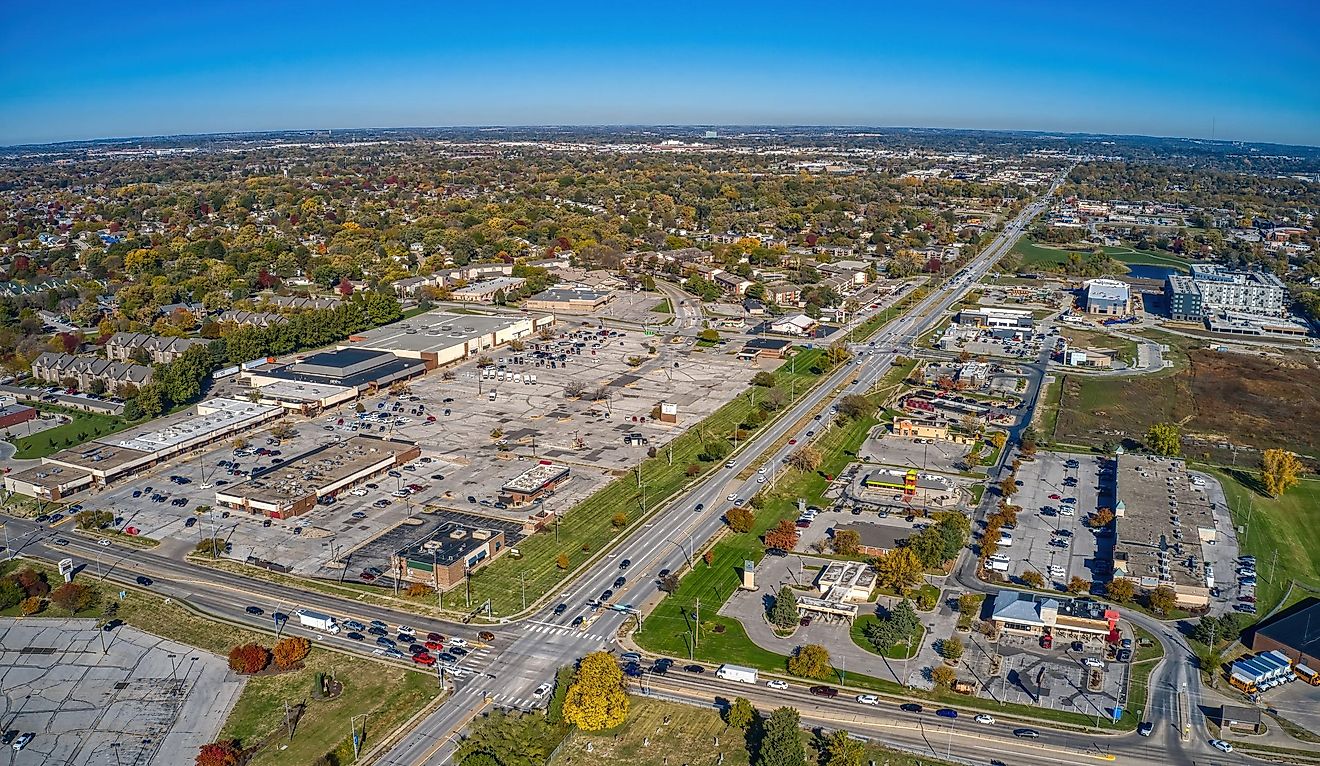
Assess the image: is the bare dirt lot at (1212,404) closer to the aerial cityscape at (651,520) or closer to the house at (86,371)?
the aerial cityscape at (651,520)

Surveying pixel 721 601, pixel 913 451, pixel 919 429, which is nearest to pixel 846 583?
pixel 721 601

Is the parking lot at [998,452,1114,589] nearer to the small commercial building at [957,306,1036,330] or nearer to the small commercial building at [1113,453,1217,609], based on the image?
the small commercial building at [1113,453,1217,609]

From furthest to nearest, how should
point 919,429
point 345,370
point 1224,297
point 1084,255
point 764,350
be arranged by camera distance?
point 1084,255, point 1224,297, point 764,350, point 345,370, point 919,429

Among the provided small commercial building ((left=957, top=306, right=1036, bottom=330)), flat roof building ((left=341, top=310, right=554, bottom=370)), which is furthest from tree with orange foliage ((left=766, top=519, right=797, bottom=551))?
small commercial building ((left=957, top=306, right=1036, bottom=330))

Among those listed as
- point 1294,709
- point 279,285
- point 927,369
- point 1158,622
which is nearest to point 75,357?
point 279,285

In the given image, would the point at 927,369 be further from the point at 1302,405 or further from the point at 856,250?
the point at 856,250

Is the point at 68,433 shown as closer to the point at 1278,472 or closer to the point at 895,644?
the point at 895,644
